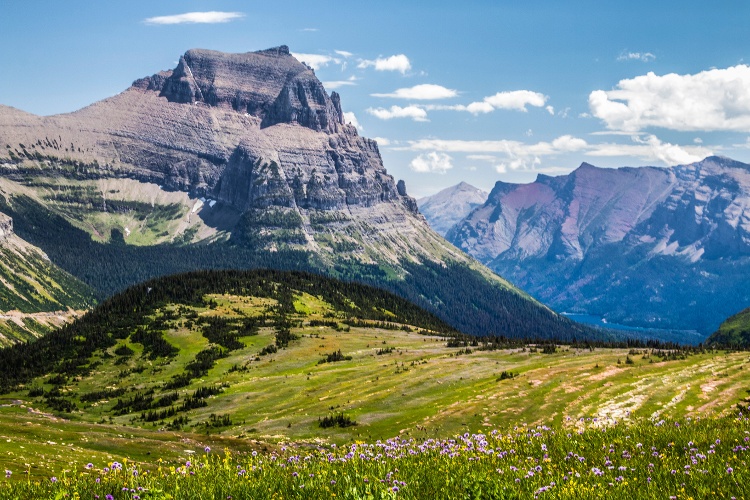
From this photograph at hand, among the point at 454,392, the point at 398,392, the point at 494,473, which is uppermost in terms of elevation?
the point at 494,473

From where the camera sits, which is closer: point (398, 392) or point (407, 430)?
point (407, 430)

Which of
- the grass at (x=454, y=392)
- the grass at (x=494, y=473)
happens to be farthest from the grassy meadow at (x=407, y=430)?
the grass at (x=454, y=392)

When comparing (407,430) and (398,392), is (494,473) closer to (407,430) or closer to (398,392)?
(407,430)

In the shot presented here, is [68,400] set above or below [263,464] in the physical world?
below

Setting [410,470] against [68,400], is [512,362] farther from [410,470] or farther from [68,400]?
[410,470]

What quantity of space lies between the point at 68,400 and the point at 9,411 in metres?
19.8

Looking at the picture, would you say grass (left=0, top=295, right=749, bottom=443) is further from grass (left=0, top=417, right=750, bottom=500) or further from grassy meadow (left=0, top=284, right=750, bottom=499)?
grass (left=0, top=417, right=750, bottom=500)

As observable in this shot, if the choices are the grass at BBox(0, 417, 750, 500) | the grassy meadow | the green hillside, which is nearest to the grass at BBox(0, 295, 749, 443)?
the green hillside

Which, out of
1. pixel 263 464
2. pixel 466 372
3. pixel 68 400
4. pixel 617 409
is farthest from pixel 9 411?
pixel 263 464

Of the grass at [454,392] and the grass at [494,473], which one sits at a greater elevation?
the grass at [494,473]

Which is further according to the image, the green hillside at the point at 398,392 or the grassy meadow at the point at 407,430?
the green hillside at the point at 398,392

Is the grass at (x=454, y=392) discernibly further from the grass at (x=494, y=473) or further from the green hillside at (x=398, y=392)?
Answer: the grass at (x=494, y=473)

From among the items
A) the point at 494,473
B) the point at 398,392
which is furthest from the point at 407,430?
the point at 494,473

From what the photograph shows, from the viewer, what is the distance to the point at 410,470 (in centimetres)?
1698
